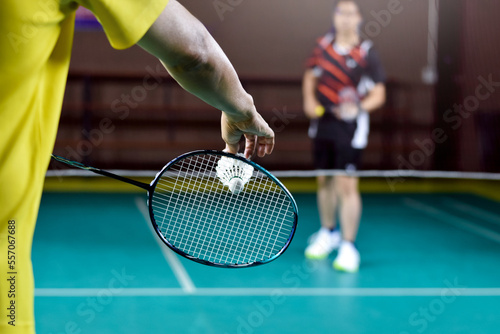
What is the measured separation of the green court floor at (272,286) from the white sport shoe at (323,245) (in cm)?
11

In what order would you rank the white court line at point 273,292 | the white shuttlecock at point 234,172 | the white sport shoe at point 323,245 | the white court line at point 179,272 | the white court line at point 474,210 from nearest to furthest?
the white shuttlecock at point 234,172 < the white court line at point 273,292 < the white court line at point 179,272 < the white sport shoe at point 323,245 < the white court line at point 474,210

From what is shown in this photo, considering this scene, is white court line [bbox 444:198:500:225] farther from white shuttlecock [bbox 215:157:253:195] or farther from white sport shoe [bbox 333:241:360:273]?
white shuttlecock [bbox 215:157:253:195]

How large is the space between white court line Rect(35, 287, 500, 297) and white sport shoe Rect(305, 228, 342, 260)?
30.0 inches

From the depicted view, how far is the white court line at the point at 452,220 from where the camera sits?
19.1ft

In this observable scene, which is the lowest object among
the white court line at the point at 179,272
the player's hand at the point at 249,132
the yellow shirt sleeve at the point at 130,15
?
the white court line at the point at 179,272

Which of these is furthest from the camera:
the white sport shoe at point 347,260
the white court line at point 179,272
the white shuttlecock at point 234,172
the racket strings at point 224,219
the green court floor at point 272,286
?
the white sport shoe at point 347,260

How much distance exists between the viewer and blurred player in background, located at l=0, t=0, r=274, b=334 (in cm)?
92

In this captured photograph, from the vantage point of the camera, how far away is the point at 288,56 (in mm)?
9094

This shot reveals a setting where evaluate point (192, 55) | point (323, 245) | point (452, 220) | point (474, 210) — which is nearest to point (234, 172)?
point (192, 55)

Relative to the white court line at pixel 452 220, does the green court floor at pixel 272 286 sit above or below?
above

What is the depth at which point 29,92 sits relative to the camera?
3.21 ft

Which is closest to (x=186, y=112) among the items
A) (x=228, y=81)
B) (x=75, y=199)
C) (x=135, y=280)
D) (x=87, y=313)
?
(x=75, y=199)

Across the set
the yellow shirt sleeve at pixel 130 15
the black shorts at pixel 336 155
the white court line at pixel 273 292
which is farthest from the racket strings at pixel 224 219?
the yellow shirt sleeve at pixel 130 15

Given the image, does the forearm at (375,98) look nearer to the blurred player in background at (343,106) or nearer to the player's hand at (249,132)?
the blurred player in background at (343,106)
